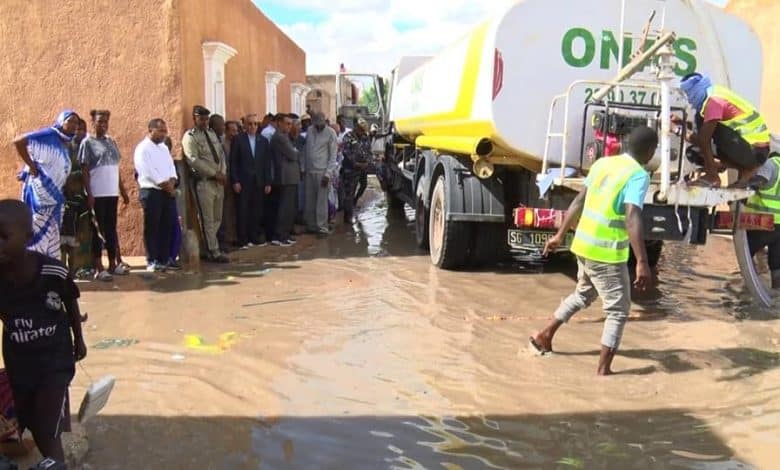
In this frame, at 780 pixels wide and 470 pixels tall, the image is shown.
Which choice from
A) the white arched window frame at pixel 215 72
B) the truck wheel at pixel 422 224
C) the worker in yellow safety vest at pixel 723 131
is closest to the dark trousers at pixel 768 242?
the worker in yellow safety vest at pixel 723 131

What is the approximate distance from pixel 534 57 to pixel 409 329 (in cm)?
264

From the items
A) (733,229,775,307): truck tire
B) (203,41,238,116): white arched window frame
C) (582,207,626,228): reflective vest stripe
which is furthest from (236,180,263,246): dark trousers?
(733,229,775,307): truck tire

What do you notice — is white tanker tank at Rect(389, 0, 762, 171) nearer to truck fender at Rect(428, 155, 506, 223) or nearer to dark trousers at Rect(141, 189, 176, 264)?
truck fender at Rect(428, 155, 506, 223)

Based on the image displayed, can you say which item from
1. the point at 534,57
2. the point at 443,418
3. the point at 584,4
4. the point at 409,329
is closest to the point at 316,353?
the point at 409,329

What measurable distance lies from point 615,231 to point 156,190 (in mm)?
4884

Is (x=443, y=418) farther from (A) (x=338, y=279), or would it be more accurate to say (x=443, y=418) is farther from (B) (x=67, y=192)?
(B) (x=67, y=192)

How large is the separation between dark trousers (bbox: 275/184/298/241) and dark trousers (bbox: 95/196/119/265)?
2.64 meters

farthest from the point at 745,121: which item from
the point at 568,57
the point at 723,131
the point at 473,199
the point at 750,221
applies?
the point at 473,199

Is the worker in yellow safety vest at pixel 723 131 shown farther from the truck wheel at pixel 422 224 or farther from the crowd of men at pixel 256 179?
the crowd of men at pixel 256 179

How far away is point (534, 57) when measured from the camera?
630cm

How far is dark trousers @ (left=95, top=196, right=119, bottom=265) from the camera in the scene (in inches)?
285

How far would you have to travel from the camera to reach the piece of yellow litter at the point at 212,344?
5109mm

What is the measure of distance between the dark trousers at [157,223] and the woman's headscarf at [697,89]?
5130 millimetres

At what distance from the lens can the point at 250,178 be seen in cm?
910
